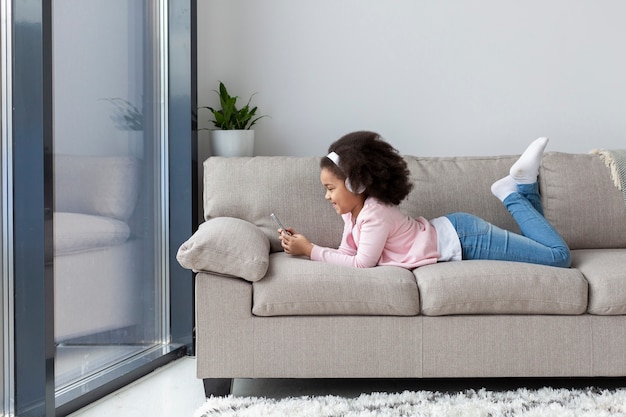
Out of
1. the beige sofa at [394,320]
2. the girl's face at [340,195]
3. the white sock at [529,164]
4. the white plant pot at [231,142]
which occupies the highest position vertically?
the white plant pot at [231,142]

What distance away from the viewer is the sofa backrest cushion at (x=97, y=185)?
2504 mm

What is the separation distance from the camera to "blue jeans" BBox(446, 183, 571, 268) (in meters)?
2.72

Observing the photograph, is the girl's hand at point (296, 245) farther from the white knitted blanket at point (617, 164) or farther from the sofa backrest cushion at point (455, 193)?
the white knitted blanket at point (617, 164)

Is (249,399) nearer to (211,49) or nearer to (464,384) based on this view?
(464,384)

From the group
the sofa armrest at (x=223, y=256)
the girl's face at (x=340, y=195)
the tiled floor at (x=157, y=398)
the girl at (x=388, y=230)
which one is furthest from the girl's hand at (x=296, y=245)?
the tiled floor at (x=157, y=398)

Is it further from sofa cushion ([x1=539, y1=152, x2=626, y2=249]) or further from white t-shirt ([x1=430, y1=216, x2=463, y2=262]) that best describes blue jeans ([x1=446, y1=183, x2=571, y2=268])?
sofa cushion ([x1=539, y1=152, x2=626, y2=249])

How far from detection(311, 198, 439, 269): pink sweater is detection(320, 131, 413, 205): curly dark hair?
1.9 inches

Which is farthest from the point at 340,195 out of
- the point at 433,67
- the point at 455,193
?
the point at 433,67

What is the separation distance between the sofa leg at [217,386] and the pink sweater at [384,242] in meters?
0.52

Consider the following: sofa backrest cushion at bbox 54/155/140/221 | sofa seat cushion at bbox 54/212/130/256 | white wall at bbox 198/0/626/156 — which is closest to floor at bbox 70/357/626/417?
sofa seat cushion at bbox 54/212/130/256

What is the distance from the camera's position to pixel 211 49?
367 centimetres

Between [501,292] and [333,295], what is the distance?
1.73 feet

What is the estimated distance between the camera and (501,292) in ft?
8.07

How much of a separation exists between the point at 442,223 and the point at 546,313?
0.54m
